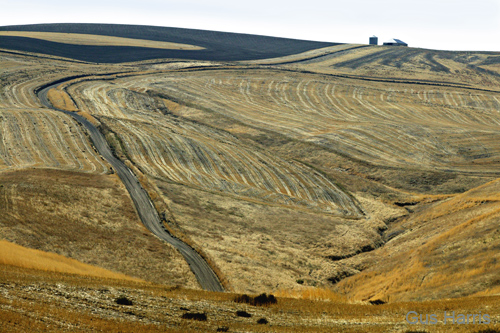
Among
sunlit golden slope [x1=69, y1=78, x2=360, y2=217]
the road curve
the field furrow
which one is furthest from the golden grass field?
the road curve

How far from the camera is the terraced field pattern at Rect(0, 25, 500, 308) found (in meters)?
45.8

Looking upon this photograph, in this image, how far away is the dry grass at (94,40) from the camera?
177 meters

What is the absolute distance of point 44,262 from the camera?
33.8 meters

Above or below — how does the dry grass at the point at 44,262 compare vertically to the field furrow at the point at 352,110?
below

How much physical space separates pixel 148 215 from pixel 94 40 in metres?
152

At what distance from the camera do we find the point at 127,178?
6650cm

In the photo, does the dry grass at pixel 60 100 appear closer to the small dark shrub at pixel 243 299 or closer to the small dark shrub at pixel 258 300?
the small dark shrub at pixel 243 299

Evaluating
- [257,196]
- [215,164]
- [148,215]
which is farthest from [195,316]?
[215,164]

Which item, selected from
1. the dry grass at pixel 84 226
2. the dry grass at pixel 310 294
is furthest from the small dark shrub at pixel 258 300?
the dry grass at pixel 84 226

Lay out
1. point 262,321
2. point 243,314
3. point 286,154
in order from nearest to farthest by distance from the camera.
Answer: point 262,321 → point 243,314 → point 286,154

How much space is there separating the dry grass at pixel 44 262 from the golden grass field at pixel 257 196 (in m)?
2.32

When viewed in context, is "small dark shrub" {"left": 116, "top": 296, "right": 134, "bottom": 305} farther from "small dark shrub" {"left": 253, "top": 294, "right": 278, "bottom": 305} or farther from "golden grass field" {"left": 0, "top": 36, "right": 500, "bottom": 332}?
"small dark shrub" {"left": 253, "top": 294, "right": 278, "bottom": 305}

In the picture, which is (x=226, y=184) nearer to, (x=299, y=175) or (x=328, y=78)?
(x=299, y=175)

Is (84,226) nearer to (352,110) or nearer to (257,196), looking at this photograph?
(257,196)
